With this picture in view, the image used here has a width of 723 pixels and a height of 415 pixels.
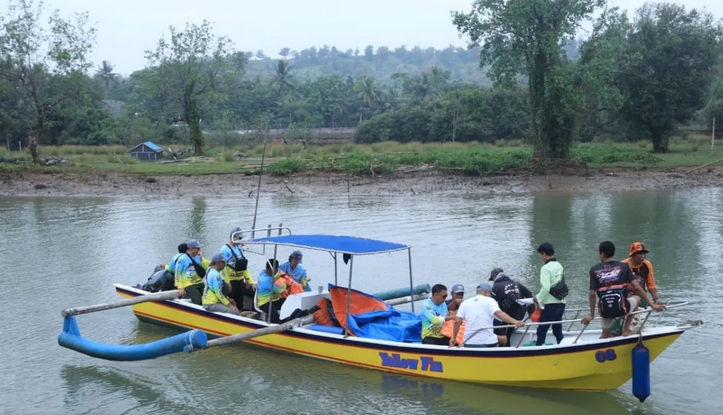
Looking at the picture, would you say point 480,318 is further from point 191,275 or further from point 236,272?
point 191,275

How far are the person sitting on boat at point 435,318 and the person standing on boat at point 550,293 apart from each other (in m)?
1.25

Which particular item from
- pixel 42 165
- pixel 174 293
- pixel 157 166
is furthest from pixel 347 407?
pixel 42 165

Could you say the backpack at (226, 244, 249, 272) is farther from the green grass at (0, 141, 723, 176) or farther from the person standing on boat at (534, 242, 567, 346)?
the green grass at (0, 141, 723, 176)

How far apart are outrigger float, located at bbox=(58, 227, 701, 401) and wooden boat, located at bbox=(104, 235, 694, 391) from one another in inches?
0.5

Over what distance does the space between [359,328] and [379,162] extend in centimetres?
2353

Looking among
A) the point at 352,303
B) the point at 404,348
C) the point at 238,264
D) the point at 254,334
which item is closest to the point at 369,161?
the point at 238,264

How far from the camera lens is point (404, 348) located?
1089cm

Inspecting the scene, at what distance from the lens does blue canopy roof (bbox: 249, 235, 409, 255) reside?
37.9ft

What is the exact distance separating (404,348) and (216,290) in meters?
3.45

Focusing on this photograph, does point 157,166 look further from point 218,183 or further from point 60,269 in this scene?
point 60,269

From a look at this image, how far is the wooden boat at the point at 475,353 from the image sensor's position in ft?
32.1

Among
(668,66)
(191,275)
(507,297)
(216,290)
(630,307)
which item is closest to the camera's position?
(630,307)

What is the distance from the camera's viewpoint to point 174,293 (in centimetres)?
1345

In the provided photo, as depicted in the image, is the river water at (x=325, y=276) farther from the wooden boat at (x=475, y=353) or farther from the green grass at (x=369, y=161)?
the green grass at (x=369, y=161)
